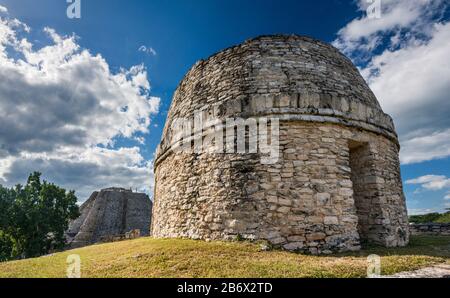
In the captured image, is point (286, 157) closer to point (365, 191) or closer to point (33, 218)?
point (365, 191)

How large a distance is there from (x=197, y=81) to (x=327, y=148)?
15.3ft

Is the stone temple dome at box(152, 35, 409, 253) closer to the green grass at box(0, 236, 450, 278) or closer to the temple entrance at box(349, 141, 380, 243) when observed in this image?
the temple entrance at box(349, 141, 380, 243)

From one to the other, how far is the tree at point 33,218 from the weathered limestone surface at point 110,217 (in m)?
3.39

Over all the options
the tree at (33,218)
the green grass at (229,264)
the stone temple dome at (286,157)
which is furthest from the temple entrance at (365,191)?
the tree at (33,218)

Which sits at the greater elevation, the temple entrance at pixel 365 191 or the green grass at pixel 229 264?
the temple entrance at pixel 365 191

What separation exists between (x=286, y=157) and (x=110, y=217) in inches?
937

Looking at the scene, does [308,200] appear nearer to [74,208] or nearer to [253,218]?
[253,218]

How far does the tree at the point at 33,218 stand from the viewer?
16797mm

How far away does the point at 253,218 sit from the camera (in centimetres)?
610

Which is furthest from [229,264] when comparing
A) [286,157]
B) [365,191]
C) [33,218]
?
[33,218]

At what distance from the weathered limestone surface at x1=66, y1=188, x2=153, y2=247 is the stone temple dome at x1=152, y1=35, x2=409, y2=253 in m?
18.0

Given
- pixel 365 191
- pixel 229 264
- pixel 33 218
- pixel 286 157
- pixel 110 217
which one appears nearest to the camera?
pixel 229 264

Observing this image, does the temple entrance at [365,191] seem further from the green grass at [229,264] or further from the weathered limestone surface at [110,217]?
the weathered limestone surface at [110,217]

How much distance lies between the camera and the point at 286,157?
645cm
